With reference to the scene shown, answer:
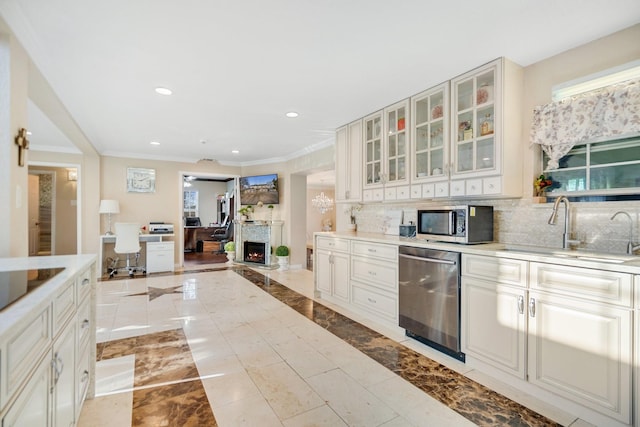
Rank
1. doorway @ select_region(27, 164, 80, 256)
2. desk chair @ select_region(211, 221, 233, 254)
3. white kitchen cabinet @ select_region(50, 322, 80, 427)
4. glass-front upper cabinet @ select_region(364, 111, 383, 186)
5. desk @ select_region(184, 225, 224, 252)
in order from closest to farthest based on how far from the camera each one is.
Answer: white kitchen cabinet @ select_region(50, 322, 80, 427)
glass-front upper cabinet @ select_region(364, 111, 383, 186)
doorway @ select_region(27, 164, 80, 256)
desk chair @ select_region(211, 221, 233, 254)
desk @ select_region(184, 225, 224, 252)

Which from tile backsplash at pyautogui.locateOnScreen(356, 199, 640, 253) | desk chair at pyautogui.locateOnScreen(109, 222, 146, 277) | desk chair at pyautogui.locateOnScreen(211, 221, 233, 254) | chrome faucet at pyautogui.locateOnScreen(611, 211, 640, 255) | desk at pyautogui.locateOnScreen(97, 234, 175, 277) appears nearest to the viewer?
chrome faucet at pyautogui.locateOnScreen(611, 211, 640, 255)

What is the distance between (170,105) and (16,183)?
6.03 ft

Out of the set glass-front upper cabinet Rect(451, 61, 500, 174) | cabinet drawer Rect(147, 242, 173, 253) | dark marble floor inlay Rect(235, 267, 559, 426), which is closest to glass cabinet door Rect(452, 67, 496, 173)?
glass-front upper cabinet Rect(451, 61, 500, 174)

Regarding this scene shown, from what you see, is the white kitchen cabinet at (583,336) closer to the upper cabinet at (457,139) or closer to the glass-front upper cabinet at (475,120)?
the upper cabinet at (457,139)

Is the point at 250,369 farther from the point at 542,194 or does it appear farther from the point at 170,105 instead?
the point at 170,105

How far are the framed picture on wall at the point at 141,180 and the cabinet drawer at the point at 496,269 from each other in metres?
6.22

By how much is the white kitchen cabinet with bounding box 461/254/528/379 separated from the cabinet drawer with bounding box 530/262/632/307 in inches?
3.8

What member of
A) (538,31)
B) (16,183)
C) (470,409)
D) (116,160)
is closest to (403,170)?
(538,31)

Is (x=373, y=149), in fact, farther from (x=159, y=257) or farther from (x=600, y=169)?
(x=159, y=257)

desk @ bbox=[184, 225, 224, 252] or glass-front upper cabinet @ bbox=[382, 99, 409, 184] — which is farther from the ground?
glass-front upper cabinet @ bbox=[382, 99, 409, 184]

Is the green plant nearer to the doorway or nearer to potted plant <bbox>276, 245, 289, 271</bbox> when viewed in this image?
potted plant <bbox>276, 245, 289, 271</bbox>

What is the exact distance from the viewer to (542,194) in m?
2.47

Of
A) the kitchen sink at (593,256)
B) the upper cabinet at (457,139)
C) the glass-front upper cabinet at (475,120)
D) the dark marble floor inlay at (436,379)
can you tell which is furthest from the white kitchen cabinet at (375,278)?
the kitchen sink at (593,256)

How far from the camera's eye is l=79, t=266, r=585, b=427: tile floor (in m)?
1.82
